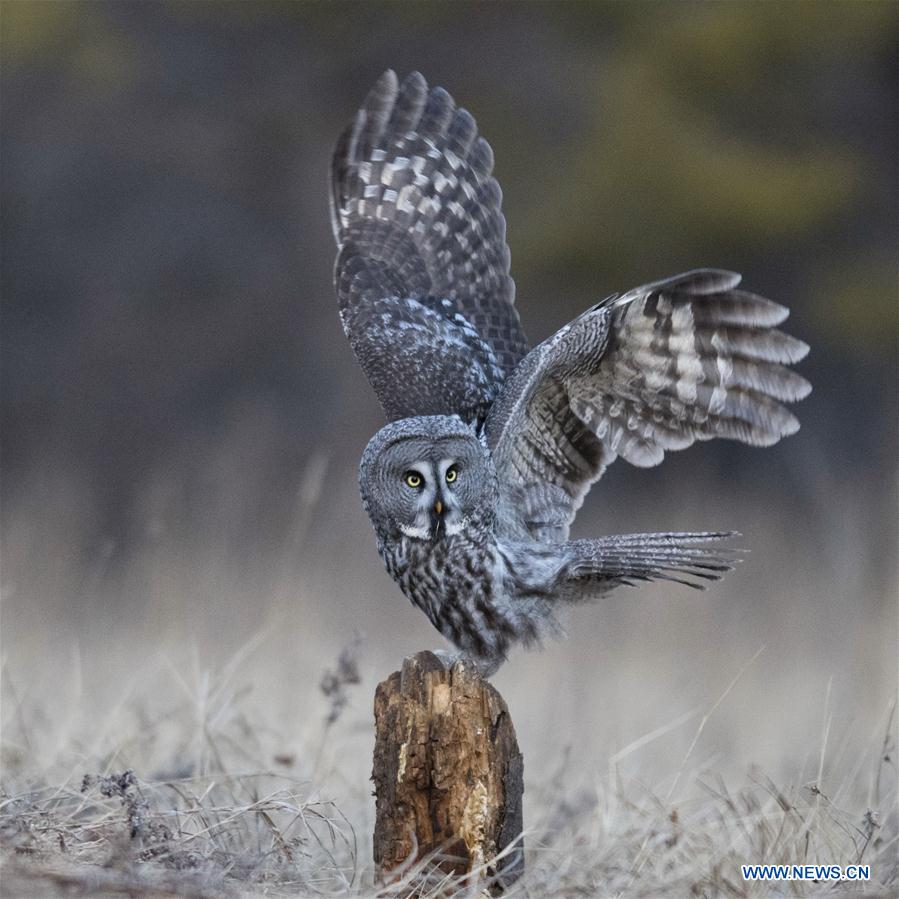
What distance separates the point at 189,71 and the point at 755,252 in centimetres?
680

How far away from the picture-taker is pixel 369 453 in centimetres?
509

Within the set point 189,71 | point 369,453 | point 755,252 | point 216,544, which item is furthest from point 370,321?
point 189,71

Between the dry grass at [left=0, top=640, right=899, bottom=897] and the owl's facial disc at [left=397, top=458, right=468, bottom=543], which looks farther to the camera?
the owl's facial disc at [left=397, top=458, right=468, bottom=543]

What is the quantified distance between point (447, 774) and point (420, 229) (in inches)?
112

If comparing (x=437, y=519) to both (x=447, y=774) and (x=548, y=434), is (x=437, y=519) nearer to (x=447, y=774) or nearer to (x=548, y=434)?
(x=548, y=434)

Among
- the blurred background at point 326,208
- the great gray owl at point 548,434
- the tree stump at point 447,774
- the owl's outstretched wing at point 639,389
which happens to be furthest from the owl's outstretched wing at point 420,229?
the blurred background at point 326,208

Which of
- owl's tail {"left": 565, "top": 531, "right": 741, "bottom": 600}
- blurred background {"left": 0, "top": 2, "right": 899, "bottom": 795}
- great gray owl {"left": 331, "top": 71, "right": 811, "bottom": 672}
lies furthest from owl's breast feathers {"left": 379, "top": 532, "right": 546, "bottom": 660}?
blurred background {"left": 0, "top": 2, "right": 899, "bottom": 795}

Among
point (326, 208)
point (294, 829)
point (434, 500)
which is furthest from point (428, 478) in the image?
point (326, 208)

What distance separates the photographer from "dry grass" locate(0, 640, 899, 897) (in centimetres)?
382

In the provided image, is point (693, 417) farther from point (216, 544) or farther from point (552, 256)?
point (552, 256)

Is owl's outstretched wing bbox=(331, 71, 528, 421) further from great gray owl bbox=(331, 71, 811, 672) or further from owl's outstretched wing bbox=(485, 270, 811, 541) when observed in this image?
owl's outstretched wing bbox=(485, 270, 811, 541)

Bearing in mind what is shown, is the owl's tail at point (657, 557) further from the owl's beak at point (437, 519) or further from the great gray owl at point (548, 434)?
the owl's beak at point (437, 519)

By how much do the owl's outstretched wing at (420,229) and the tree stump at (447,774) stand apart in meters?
2.03

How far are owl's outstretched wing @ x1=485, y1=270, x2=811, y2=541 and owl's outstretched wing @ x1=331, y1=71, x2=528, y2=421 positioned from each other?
635 millimetres
